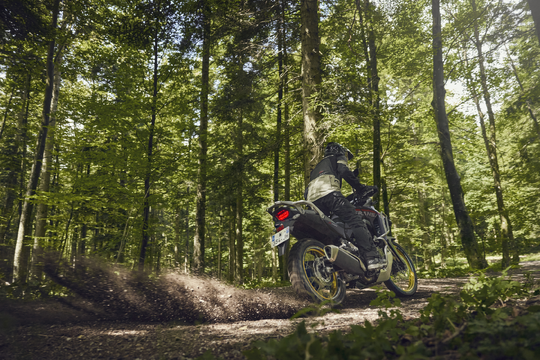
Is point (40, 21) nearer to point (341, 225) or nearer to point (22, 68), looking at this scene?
point (22, 68)

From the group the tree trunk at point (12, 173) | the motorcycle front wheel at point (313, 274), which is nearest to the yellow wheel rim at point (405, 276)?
the motorcycle front wheel at point (313, 274)

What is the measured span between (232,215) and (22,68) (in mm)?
9630

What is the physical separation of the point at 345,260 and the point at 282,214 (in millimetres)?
1175

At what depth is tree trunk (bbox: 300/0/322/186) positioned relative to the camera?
7.00 metres

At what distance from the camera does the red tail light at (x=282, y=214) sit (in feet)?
13.2

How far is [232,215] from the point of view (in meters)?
14.1

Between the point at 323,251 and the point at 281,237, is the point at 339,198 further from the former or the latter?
the point at 281,237

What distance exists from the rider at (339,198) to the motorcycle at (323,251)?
4.8 inches

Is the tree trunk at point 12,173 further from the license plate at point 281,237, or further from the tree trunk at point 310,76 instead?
the license plate at point 281,237

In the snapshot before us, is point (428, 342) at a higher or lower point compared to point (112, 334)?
higher

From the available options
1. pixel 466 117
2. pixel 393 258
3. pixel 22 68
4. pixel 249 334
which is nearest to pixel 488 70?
pixel 466 117

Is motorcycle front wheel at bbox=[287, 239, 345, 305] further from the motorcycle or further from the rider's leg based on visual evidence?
the rider's leg

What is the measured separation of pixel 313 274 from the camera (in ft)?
13.6

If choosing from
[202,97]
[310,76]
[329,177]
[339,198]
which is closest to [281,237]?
[339,198]
